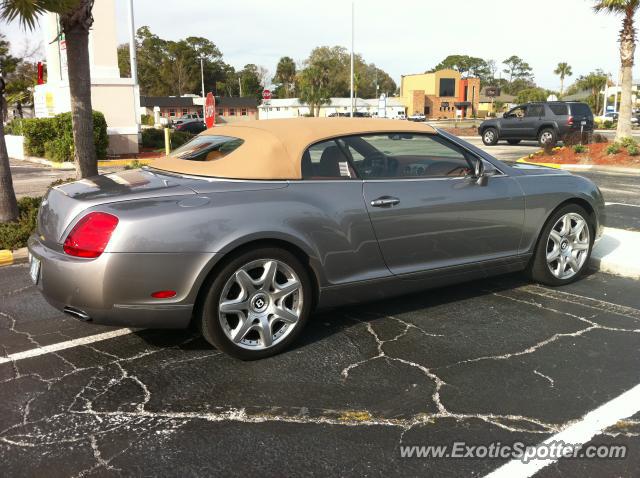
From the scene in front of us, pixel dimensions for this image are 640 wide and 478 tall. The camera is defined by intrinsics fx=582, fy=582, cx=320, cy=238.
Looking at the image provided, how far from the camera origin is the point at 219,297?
142 inches

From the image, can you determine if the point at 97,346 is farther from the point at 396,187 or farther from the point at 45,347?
the point at 396,187

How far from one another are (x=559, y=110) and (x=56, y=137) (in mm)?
18397

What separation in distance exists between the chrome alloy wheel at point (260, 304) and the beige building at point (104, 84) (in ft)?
54.6

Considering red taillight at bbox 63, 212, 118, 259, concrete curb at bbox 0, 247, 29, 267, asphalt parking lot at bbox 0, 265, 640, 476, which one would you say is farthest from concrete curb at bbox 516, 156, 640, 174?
red taillight at bbox 63, 212, 118, 259

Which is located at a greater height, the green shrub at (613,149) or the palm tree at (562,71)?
the palm tree at (562,71)

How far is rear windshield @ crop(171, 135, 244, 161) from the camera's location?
13.9 feet

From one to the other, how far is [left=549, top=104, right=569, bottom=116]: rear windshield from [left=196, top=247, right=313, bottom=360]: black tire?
21347 mm

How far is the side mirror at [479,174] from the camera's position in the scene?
15.4ft

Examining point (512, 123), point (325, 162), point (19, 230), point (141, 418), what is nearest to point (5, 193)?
point (19, 230)

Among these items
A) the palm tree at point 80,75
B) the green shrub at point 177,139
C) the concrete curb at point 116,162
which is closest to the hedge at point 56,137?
the concrete curb at point 116,162

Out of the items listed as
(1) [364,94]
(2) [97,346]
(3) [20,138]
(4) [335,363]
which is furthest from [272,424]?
(1) [364,94]

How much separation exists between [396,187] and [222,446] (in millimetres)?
2248

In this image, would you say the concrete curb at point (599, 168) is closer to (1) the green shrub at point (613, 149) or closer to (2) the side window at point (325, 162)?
(1) the green shrub at point (613, 149)

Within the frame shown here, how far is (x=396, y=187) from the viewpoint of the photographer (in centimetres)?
428
